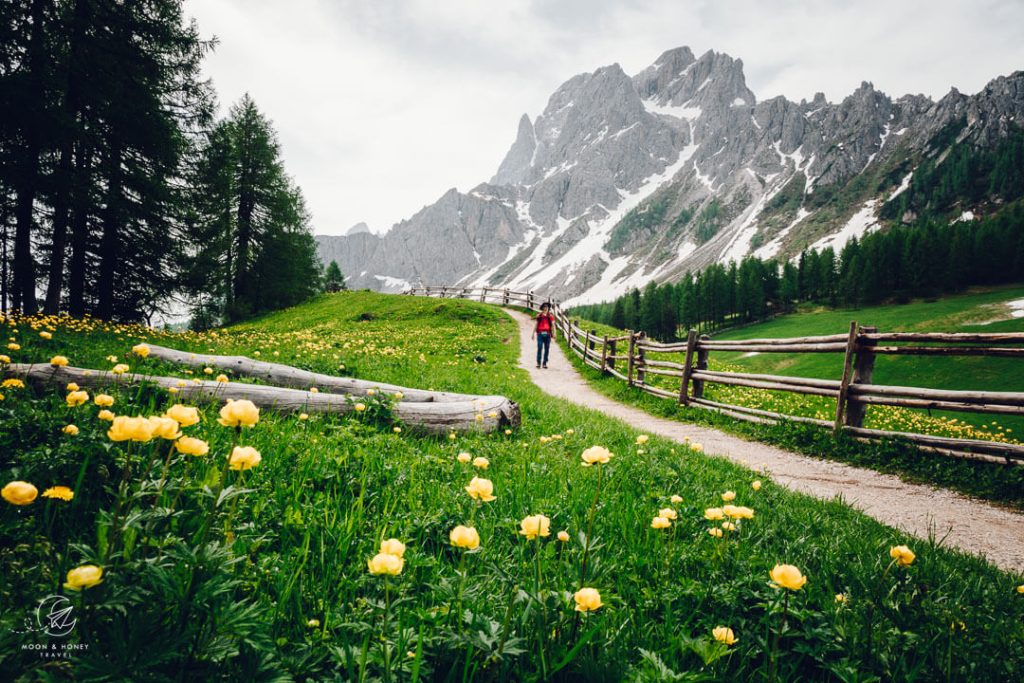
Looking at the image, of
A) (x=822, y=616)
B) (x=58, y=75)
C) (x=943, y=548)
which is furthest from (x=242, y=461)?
(x=58, y=75)

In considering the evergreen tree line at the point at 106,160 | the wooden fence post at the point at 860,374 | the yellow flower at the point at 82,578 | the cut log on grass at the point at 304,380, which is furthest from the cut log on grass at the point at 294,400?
the evergreen tree line at the point at 106,160

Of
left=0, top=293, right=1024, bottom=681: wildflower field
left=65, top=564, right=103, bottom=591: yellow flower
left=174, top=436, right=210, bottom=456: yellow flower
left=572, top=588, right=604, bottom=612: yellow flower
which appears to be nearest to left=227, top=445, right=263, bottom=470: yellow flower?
left=0, top=293, right=1024, bottom=681: wildflower field

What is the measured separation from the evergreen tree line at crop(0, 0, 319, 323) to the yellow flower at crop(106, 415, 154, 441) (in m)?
16.4

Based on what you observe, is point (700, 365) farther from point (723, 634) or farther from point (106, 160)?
point (106, 160)

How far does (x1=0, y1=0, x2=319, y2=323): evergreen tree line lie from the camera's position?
37.6 ft

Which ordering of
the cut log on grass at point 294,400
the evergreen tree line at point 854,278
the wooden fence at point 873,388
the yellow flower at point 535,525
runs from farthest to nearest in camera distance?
1. the evergreen tree line at point 854,278
2. the wooden fence at point 873,388
3. the cut log on grass at point 294,400
4. the yellow flower at point 535,525

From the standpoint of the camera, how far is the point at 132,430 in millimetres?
1194

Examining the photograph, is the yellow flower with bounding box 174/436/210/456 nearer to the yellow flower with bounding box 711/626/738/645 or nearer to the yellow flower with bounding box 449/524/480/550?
the yellow flower with bounding box 449/524/480/550

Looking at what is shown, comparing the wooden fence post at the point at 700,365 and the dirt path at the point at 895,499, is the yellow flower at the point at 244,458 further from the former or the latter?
the wooden fence post at the point at 700,365

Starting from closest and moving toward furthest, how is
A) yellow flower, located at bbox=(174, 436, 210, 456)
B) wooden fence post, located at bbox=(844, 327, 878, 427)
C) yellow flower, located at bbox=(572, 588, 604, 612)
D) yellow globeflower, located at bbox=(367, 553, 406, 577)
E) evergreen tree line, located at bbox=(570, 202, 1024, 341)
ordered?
1. yellow globeflower, located at bbox=(367, 553, 406, 577)
2. yellow flower, located at bbox=(572, 588, 604, 612)
3. yellow flower, located at bbox=(174, 436, 210, 456)
4. wooden fence post, located at bbox=(844, 327, 878, 427)
5. evergreen tree line, located at bbox=(570, 202, 1024, 341)

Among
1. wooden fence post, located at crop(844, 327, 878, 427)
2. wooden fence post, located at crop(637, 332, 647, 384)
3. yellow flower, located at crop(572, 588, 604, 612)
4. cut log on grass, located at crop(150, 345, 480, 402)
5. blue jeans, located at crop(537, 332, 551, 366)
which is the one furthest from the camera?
blue jeans, located at crop(537, 332, 551, 366)

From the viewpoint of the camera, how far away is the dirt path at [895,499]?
3652 millimetres

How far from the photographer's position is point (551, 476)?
3490 mm

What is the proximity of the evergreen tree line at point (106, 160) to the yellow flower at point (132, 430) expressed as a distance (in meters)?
16.4
